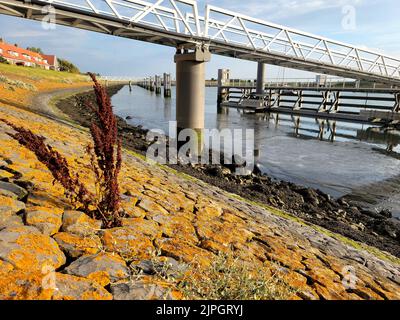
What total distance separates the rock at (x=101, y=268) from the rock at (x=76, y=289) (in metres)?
0.08

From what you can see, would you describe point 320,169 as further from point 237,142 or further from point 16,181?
point 16,181

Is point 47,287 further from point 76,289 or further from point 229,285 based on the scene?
point 229,285

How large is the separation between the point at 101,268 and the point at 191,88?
1392 centimetres

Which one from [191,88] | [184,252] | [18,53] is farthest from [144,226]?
[18,53]

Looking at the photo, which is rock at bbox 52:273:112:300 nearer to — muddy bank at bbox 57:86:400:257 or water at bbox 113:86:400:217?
muddy bank at bbox 57:86:400:257

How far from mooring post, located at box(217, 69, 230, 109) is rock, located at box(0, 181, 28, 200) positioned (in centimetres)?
4958

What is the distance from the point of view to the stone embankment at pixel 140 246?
247 centimetres

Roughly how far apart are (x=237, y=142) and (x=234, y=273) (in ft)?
56.4

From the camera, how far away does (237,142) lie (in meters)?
19.8

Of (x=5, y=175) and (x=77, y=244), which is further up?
(x=5, y=175)

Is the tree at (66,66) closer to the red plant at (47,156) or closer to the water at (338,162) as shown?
the water at (338,162)

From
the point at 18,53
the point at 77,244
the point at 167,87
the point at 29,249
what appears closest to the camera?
the point at 29,249

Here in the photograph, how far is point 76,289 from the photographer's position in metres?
2.34

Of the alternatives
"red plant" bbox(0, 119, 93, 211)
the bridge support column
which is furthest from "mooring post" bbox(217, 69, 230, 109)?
"red plant" bbox(0, 119, 93, 211)
